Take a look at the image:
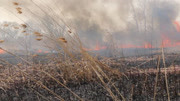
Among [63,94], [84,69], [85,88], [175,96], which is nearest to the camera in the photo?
[175,96]

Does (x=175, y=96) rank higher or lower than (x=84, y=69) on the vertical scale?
lower

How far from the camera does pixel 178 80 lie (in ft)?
9.53

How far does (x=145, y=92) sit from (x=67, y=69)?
1.42 metres

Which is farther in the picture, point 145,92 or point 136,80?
point 136,80

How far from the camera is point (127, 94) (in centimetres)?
246

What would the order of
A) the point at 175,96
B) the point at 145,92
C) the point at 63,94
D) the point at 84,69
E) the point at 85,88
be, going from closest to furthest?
the point at 175,96
the point at 145,92
the point at 63,94
the point at 85,88
the point at 84,69

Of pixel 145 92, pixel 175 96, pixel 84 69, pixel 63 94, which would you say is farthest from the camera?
pixel 84 69

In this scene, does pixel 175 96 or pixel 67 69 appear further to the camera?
pixel 67 69

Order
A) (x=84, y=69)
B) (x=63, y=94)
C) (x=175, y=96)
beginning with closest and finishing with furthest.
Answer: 1. (x=175, y=96)
2. (x=63, y=94)
3. (x=84, y=69)

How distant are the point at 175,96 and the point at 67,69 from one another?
175 centimetres

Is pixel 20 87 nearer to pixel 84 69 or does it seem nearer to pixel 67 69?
pixel 67 69

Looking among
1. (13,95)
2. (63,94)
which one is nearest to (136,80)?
(63,94)

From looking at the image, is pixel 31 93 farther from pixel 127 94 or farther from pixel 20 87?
pixel 127 94

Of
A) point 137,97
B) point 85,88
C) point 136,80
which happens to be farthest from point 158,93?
A: point 85,88
